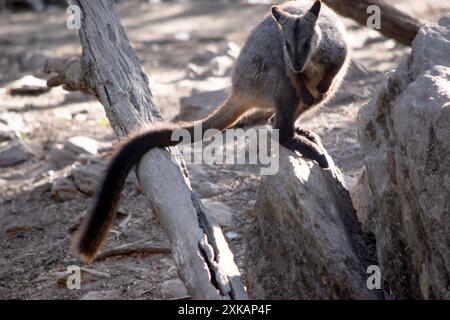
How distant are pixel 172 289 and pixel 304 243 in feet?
3.86

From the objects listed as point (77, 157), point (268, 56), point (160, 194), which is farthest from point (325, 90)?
point (77, 157)

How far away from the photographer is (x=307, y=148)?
5574 mm

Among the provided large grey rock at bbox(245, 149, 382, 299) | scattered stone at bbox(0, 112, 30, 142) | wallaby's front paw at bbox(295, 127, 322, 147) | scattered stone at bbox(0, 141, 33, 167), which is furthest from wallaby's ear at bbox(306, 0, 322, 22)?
scattered stone at bbox(0, 112, 30, 142)

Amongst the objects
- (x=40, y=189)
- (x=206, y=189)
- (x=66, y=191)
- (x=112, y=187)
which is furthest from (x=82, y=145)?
(x=112, y=187)

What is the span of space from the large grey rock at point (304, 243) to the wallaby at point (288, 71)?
1.83ft

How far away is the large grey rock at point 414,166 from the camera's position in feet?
13.9

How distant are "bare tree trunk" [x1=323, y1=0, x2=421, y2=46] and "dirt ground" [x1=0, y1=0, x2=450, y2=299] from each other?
30.6 inches

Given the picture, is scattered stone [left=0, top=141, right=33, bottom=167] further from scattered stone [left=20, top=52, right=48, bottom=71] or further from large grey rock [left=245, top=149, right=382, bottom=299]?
large grey rock [left=245, top=149, right=382, bottom=299]

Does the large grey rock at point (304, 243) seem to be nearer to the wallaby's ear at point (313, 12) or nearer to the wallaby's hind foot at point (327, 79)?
the wallaby's hind foot at point (327, 79)

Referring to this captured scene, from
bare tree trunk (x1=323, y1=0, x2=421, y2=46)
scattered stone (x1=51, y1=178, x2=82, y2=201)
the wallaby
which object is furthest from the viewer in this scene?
bare tree trunk (x1=323, y1=0, x2=421, y2=46)

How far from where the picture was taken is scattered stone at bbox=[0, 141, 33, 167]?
346 inches

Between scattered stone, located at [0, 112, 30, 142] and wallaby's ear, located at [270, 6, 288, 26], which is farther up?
wallaby's ear, located at [270, 6, 288, 26]

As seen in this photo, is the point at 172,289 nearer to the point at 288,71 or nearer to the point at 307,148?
the point at 307,148

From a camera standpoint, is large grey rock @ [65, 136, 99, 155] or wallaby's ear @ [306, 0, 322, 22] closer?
wallaby's ear @ [306, 0, 322, 22]
